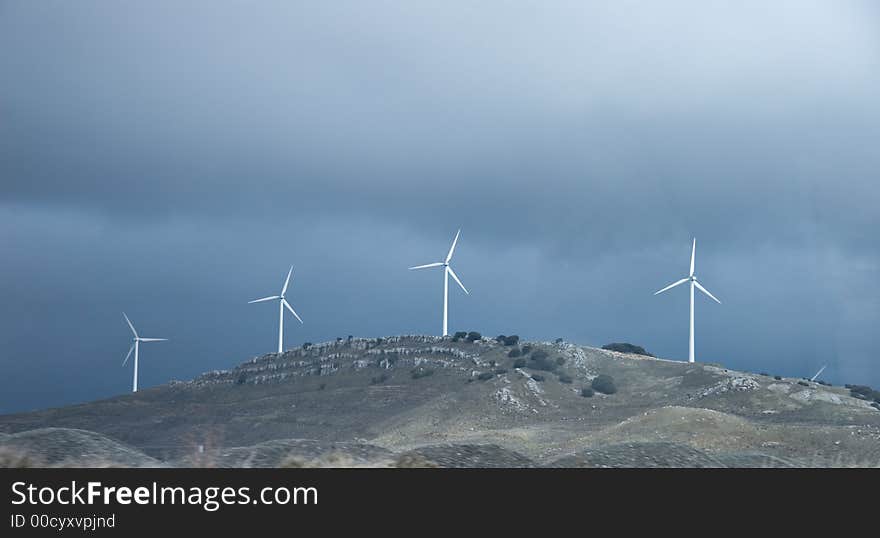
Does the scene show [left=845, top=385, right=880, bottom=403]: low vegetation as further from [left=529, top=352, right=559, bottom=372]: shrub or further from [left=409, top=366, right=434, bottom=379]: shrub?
[left=409, top=366, right=434, bottom=379]: shrub

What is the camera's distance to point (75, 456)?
2339 centimetres

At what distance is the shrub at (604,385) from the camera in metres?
104

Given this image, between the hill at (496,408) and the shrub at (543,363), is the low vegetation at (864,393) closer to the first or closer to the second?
the hill at (496,408)

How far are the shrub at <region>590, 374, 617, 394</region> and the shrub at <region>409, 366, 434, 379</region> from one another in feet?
72.1
